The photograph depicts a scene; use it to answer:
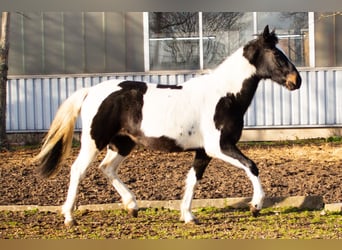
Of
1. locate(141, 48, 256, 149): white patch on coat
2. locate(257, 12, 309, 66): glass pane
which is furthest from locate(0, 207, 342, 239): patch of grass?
locate(257, 12, 309, 66): glass pane

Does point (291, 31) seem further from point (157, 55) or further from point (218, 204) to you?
point (218, 204)

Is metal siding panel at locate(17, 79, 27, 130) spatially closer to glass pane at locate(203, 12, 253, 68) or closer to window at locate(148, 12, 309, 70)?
window at locate(148, 12, 309, 70)

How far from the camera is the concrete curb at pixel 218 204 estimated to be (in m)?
6.11

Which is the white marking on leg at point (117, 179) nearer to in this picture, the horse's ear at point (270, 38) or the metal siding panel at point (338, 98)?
the horse's ear at point (270, 38)

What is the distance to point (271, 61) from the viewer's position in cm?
536

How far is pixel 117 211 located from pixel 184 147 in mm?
1152

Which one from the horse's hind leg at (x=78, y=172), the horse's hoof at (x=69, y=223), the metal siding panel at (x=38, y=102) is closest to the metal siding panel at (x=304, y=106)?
the metal siding panel at (x=38, y=102)

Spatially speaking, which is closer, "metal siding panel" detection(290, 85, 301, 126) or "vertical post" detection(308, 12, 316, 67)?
"vertical post" detection(308, 12, 316, 67)

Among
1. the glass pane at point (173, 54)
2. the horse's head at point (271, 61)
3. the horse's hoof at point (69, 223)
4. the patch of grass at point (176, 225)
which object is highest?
the glass pane at point (173, 54)

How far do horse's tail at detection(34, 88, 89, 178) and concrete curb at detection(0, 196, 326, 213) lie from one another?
2.12 feet

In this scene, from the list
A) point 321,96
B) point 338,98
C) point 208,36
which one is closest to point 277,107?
point 321,96

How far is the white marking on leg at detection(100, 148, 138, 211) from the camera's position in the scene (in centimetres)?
565

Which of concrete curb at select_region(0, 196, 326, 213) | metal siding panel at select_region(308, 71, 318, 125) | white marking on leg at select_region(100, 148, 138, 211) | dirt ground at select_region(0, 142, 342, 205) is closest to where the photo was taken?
white marking on leg at select_region(100, 148, 138, 211)
